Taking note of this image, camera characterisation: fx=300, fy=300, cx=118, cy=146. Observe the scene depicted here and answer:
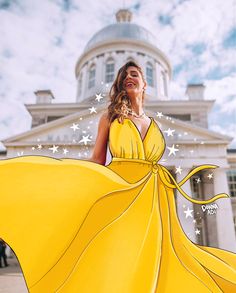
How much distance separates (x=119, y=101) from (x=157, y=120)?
21.0ft

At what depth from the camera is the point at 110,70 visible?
3528 centimetres

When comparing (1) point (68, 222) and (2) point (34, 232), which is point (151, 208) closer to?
(1) point (68, 222)

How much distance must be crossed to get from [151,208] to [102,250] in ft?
1.95

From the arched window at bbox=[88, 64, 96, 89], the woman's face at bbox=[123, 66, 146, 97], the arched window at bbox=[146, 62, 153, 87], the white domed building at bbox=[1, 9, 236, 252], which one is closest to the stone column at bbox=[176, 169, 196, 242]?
the white domed building at bbox=[1, 9, 236, 252]

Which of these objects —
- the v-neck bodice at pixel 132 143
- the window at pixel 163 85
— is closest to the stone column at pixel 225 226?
the window at pixel 163 85

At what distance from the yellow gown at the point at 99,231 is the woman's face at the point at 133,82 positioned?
0.72 metres

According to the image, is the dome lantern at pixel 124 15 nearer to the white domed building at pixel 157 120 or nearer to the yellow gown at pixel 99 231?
the white domed building at pixel 157 120

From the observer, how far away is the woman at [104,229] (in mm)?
2383

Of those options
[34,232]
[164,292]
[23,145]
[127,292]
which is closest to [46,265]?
[34,232]

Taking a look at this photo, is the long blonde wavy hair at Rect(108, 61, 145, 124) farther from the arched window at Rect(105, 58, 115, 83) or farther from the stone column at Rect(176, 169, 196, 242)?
the arched window at Rect(105, 58, 115, 83)

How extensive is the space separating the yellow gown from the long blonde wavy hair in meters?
0.45

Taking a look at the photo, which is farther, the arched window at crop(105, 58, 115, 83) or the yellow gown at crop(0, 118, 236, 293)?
the arched window at crop(105, 58, 115, 83)

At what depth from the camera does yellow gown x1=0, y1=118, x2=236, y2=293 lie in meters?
2.38

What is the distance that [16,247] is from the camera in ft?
8.00
